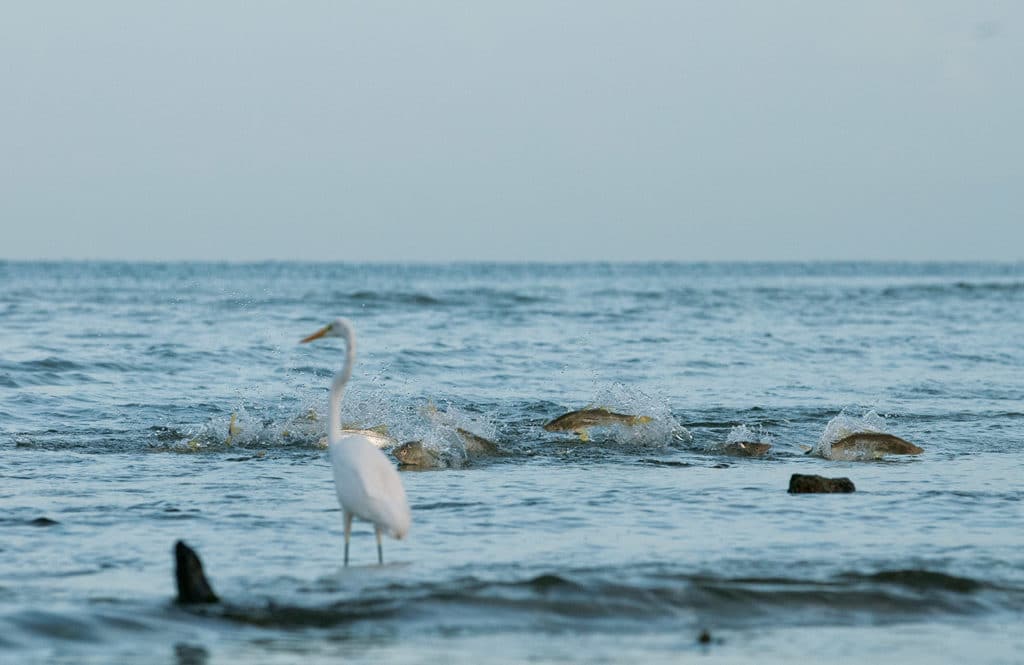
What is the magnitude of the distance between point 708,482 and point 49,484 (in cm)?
474

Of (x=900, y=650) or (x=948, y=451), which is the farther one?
(x=948, y=451)

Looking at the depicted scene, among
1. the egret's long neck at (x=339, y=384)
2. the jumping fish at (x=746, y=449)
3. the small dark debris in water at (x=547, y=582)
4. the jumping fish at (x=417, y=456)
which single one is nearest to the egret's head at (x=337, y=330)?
the egret's long neck at (x=339, y=384)

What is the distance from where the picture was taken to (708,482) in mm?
9984

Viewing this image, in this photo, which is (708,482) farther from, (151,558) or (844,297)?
(844,297)

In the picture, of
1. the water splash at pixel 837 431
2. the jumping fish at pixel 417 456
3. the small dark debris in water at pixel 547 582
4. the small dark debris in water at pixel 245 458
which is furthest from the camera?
the water splash at pixel 837 431

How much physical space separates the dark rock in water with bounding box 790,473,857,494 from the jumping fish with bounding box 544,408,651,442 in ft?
11.1

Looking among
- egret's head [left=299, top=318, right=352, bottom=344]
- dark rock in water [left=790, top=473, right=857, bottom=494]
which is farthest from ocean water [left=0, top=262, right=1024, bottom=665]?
egret's head [left=299, top=318, right=352, bottom=344]

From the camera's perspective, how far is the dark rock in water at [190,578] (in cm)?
597

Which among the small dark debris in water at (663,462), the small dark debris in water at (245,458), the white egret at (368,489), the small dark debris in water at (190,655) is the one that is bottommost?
the small dark debris in water at (245,458)

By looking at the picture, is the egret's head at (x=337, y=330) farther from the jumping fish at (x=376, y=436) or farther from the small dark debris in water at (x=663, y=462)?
the small dark debris in water at (x=663, y=462)

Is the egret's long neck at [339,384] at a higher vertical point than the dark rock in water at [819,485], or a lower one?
higher

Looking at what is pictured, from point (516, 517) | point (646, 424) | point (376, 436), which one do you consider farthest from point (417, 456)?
point (646, 424)

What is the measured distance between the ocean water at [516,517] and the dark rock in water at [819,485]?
16 centimetres

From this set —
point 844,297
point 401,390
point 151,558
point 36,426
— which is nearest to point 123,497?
point 151,558
